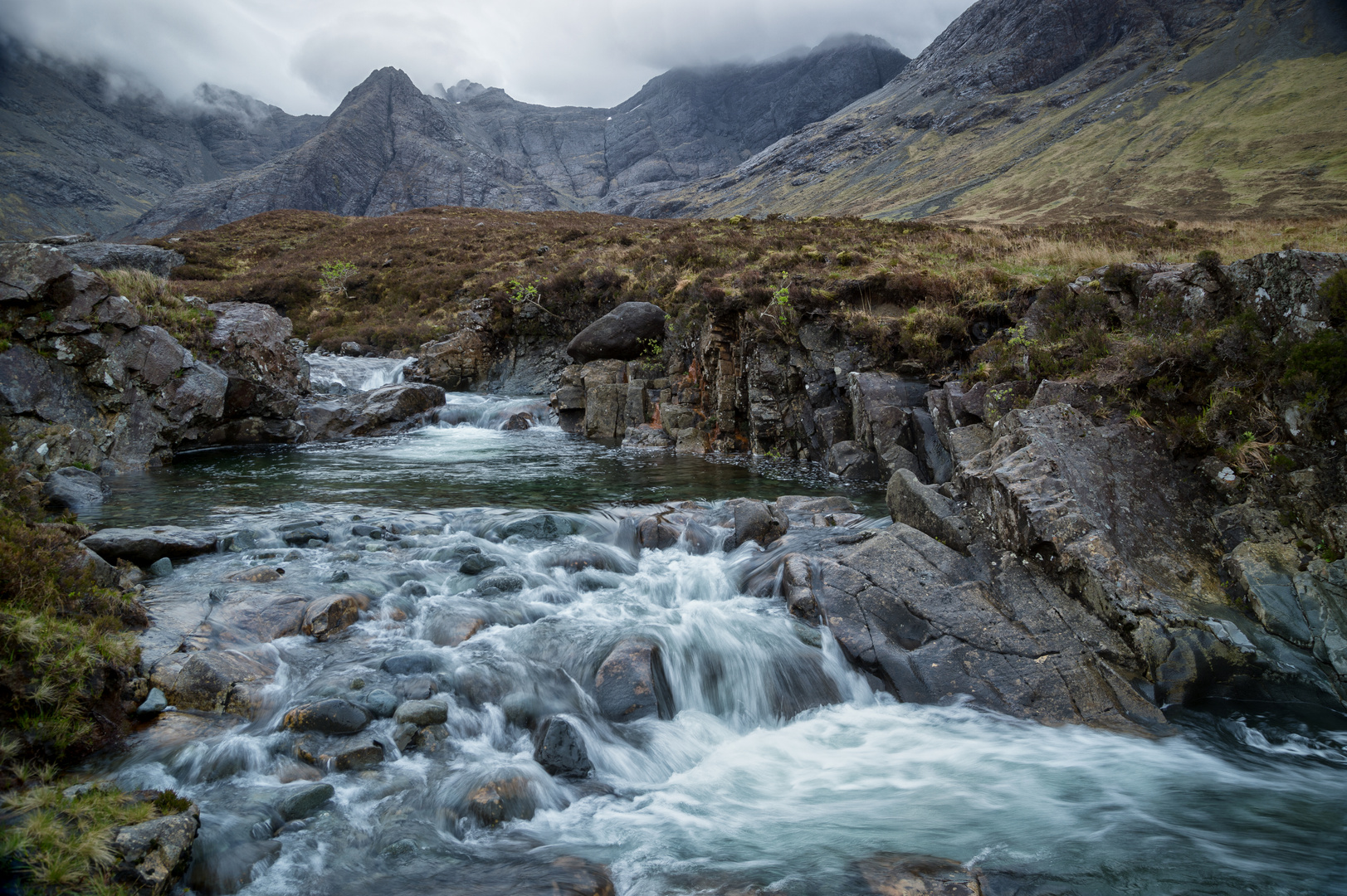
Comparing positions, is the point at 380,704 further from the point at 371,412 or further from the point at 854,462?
the point at 371,412

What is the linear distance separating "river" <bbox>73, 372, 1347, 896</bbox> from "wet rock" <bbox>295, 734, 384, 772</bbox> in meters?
0.08

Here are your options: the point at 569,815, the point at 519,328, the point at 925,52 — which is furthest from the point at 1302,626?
the point at 925,52

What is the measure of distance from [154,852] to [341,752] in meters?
1.53

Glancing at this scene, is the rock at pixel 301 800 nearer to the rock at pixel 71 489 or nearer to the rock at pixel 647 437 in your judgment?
the rock at pixel 71 489

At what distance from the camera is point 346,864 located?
12.8ft

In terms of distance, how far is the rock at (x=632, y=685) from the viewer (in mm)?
5875

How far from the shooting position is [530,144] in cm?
16575

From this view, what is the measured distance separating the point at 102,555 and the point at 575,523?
602cm

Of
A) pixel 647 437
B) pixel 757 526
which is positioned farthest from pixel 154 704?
pixel 647 437

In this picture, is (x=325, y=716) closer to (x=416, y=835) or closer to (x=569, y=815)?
(x=416, y=835)

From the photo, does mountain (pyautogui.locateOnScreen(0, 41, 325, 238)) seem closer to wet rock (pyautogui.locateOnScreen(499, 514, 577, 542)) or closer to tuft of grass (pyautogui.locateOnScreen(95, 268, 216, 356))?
tuft of grass (pyautogui.locateOnScreen(95, 268, 216, 356))

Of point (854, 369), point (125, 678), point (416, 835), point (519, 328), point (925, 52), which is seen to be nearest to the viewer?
point (416, 835)

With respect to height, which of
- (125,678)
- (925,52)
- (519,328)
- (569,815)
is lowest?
(569,815)

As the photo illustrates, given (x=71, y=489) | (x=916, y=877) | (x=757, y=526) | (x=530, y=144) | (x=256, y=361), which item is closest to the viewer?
(x=916, y=877)
